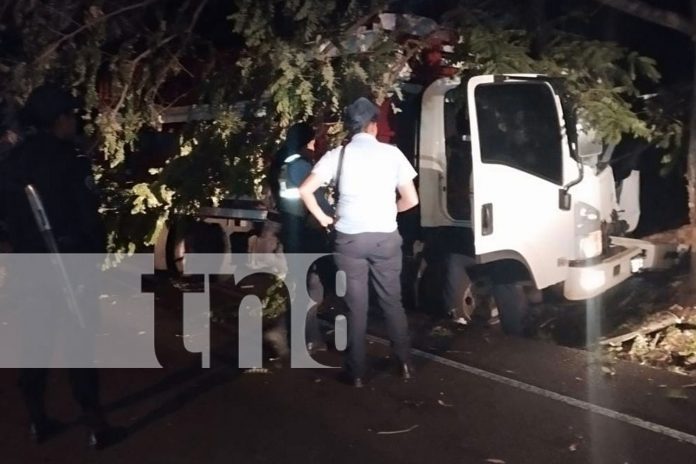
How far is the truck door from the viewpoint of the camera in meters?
6.75

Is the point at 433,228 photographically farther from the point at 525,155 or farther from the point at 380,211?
the point at 380,211

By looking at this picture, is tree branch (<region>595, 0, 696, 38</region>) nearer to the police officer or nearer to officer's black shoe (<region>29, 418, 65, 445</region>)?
the police officer

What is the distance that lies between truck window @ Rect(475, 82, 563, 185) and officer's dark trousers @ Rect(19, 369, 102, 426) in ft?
11.6

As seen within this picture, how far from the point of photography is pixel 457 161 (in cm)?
735

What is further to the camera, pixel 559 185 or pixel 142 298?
pixel 142 298

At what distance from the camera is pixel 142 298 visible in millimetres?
8773

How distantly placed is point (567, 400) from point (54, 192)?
3173 mm

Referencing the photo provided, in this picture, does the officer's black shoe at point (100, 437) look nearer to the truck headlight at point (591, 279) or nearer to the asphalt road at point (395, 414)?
the asphalt road at point (395, 414)

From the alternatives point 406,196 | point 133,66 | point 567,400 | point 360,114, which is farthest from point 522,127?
point 133,66

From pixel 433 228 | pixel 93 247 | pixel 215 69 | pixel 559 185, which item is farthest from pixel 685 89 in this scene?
pixel 93 247

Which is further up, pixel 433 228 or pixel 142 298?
pixel 433 228

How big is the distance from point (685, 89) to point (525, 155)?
172 centimetres

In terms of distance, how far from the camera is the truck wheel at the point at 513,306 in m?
7.26

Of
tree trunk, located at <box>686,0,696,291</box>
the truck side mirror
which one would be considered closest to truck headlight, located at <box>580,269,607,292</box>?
the truck side mirror
